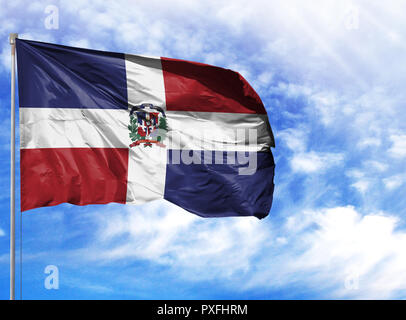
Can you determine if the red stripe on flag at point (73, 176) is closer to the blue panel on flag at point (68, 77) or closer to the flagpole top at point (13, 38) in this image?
the blue panel on flag at point (68, 77)

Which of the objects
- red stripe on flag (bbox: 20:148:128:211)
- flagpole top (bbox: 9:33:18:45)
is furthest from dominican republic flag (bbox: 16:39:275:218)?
flagpole top (bbox: 9:33:18:45)

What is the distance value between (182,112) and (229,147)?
124cm

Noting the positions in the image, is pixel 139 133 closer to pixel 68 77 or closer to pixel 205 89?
pixel 68 77

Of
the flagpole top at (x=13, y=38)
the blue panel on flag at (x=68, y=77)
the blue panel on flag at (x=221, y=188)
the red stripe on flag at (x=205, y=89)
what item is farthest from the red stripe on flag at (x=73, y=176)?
the flagpole top at (x=13, y=38)

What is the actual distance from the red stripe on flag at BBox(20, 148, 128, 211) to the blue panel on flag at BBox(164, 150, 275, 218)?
102 cm

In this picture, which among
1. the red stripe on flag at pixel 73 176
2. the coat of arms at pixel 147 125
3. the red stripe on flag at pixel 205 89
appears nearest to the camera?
the red stripe on flag at pixel 73 176

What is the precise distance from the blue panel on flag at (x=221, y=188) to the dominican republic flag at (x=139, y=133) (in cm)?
2

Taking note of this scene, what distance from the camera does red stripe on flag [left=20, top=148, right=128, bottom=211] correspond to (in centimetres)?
846

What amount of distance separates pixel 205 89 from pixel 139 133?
5.94 feet

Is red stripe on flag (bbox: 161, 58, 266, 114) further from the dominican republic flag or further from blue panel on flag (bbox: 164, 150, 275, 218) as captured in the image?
blue panel on flag (bbox: 164, 150, 275, 218)

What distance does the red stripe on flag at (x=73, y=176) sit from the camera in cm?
846

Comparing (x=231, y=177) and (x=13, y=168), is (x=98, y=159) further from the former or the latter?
(x=231, y=177)

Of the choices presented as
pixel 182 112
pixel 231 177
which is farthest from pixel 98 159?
pixel 231 177

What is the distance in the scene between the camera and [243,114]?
34.8 ft
